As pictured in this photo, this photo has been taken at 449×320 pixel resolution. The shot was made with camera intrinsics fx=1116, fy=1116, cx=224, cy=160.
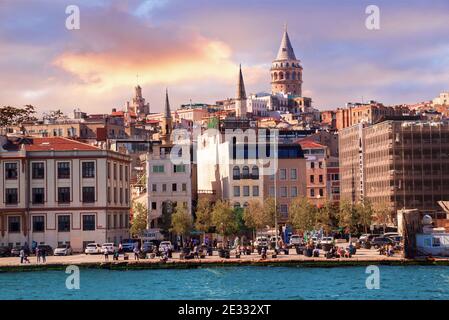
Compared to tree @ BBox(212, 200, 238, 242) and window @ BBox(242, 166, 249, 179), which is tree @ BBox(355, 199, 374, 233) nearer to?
tree @ BBox(212, 200, 238, 242)

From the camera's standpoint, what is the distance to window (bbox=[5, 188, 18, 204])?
331 feet

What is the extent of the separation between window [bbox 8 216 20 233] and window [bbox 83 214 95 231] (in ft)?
19.7

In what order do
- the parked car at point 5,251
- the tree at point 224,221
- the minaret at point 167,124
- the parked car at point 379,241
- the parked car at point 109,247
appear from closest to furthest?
the parked car at point 109,247 → the parked car at point 5,251 → the parked car at point 379,241 → the tree at point 224,221 → the minaret at point 167,124

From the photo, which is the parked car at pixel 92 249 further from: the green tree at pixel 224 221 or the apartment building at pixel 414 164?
the apartment building at pixel 414 164

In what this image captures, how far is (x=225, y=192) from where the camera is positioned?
12262 cm

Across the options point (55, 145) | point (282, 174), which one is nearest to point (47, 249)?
point (55, 145)

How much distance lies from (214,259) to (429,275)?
17.5m

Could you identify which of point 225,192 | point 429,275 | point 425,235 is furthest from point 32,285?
point 225,192

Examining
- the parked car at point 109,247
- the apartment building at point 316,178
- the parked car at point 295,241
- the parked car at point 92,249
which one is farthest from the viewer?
the apartment building at point 316,178

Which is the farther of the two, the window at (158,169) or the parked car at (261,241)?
the window at (158,169)

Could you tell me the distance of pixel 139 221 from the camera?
10906cm

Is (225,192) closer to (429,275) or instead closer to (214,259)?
(214,259)

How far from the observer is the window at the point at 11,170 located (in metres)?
101

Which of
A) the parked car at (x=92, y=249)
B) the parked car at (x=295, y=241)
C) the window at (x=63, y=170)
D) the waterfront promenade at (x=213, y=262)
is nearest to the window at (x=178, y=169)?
the parked car at (x=295, y=241)
